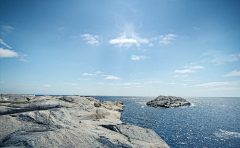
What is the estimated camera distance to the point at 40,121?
1059 cm

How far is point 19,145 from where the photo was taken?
727 centimetres

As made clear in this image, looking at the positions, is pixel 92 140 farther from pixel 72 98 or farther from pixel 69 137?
pixel 72 98

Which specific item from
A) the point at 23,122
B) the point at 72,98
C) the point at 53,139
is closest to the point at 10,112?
the point at 23,122

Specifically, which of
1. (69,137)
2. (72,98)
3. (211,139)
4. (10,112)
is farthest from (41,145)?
(72,98)

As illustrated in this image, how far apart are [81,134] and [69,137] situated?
1134 millimetres

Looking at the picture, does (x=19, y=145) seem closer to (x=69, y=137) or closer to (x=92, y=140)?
(x=69, y=137)

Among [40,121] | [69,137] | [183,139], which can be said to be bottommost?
[183,139]

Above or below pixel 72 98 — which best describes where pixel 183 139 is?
below

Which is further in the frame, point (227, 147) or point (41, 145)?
point (227, 147)

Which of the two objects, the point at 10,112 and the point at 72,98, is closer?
the point at 10,112

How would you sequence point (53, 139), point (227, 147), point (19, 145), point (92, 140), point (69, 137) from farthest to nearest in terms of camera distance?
point (227, 147) → point (92, 140) → point (69, 137) → point (53, 139) → point (19, 145)

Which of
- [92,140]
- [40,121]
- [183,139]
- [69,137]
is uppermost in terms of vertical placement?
[40,121]

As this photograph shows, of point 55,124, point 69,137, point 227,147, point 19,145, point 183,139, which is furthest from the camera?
point 183,139

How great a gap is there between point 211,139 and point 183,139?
5.64m
